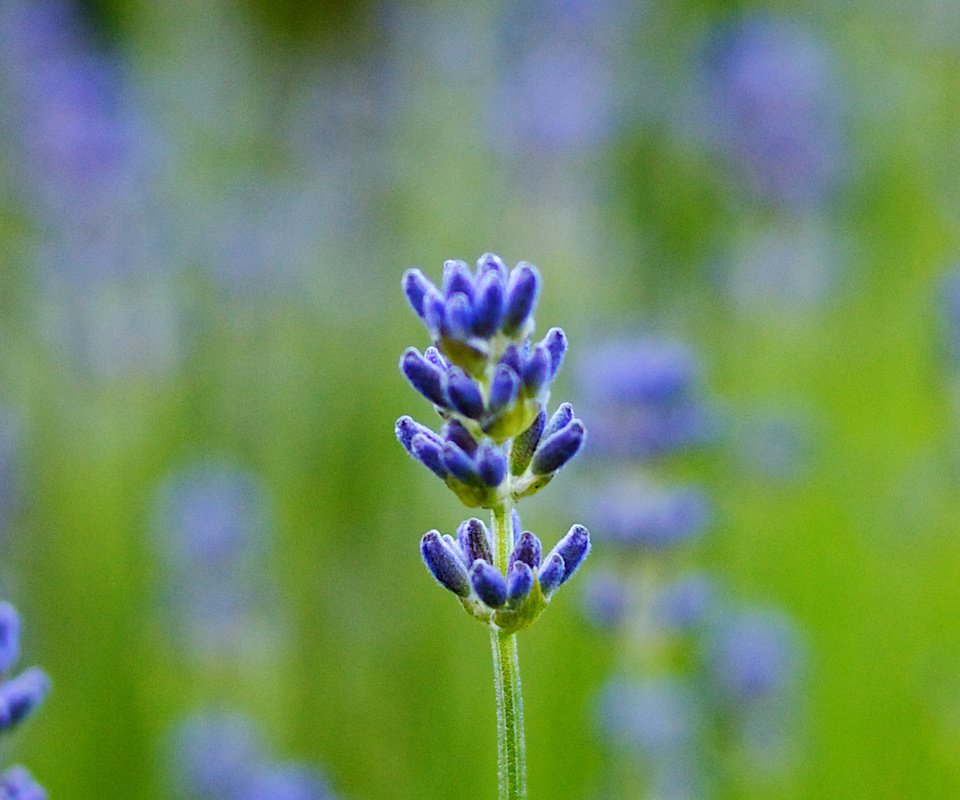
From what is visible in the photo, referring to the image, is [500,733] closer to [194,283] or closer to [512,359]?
[512,359]

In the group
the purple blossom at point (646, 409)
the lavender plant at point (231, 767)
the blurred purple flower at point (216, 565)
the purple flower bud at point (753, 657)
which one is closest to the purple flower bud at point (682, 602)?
the purple blossom at point (646, 409)

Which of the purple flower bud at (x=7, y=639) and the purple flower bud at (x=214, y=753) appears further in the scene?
the purple flower bud at (x=214, y=753)

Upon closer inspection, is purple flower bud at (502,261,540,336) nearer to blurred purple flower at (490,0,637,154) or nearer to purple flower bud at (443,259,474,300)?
purple flower bud at (443,259,474,300)

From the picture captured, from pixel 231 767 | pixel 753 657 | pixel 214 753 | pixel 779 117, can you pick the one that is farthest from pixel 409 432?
pixel 779 117

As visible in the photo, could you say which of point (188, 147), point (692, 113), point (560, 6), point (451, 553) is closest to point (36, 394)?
point (188, 147)

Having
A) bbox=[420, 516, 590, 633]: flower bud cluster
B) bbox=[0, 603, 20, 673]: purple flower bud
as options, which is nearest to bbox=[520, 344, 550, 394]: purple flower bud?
bbox=[420, 516, 590, 633]: flower bud cluster

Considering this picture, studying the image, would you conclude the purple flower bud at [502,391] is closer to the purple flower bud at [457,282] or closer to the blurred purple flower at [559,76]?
the purple flower bud at [457,282]

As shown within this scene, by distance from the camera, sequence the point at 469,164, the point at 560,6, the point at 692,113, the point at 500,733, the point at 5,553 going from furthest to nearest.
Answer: the point at 692,113, the point at 469,164, the point at 560,6, the point at 5,553, the point at 500,733
